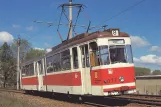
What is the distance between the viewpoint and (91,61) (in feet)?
51.5

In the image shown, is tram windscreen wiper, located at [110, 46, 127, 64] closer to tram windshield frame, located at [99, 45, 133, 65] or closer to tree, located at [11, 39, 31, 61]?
tram windshield frame, located at [99, 45, 133, 65]

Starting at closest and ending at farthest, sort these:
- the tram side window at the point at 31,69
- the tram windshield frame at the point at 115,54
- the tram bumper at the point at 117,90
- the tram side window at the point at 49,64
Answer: the tram bumper at the point at 117,90
the tram windshield frame at the point at 115,54
the tram side window at the point at 49,64
the tram side window at the point at 31,69

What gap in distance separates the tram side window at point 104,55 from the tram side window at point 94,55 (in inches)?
10.5

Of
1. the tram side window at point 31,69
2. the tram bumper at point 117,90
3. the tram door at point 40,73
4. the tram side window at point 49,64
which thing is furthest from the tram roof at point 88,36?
the tram side window at point 31,69

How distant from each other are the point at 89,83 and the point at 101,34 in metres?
2.51

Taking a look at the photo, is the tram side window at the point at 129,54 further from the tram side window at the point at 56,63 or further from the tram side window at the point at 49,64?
the tram side window at the point at 49,64

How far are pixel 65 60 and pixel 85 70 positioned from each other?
8.36 feet

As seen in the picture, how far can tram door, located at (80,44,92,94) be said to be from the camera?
15953mm

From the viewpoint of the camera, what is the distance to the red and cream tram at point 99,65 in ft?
49.0

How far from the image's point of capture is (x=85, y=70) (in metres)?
16.2

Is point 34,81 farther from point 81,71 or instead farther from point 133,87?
point 133,87

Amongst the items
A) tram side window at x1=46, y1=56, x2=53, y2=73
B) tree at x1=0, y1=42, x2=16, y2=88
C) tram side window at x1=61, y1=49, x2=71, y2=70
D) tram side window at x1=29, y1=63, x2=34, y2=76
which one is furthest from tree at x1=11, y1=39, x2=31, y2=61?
tram side window at x1=61, y1=49, x2=71, y2=70

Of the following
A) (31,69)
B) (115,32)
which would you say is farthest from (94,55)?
(31,69)

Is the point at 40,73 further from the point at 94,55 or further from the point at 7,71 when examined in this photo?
the point at 7,71
